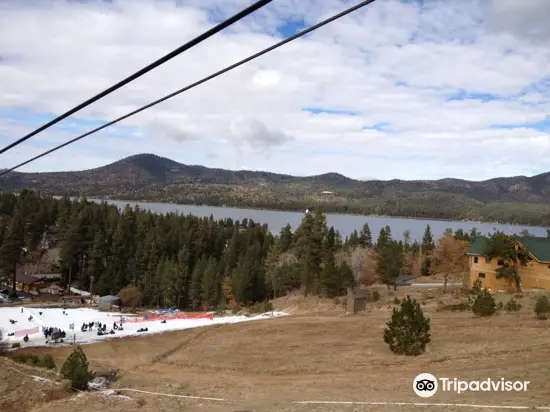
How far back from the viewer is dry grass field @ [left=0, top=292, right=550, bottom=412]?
617 inches

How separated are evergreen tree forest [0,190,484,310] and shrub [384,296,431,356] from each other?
26534 millimetres

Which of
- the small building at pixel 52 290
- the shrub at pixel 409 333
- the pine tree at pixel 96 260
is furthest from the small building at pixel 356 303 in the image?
the small building at pixel 52 290

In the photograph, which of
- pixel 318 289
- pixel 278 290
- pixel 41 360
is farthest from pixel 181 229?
pixel 41 360

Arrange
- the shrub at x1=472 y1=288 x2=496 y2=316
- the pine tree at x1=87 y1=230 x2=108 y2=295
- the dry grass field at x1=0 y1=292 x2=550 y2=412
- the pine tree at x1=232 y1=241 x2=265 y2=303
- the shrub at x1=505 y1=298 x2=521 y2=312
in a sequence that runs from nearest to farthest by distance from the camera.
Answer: the dry grass field at x1=0 y1=292 x2=550 y2=412 → the shrub at x1=472 y1=288 x2=496 y2=316 → the shrub at x1=505 y1=298 x2=521 y2=312 → the pine tree at x1=232 y1=241 x2=265 y2=303 → the pine tree at x1=87 y1=230 x2=108 y2=295

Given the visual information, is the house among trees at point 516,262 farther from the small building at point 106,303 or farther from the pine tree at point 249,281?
the small building at point 106,303

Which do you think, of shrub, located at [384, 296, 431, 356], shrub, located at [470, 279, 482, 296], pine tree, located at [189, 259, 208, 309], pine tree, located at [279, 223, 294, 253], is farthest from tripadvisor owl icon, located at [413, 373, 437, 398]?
pine tree, located at [189, 259, 208, 309]

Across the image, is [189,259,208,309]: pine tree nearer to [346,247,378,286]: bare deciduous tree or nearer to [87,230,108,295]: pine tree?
[87,230,108,295]: pine tree

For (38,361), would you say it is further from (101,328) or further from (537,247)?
(537,247)

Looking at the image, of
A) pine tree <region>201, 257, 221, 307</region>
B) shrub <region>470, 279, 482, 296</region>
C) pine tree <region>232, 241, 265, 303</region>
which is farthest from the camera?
pine tree <region>201, 257, 221, 307</region>

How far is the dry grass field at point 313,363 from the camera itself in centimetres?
1568

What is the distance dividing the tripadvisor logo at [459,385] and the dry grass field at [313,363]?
41 centimetres

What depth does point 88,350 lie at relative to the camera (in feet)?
107

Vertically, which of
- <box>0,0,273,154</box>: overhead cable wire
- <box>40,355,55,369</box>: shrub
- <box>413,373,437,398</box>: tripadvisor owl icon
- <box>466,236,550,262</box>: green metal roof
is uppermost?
<box>0,0,273,154</box>: overhead cable wire

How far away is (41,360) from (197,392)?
12697mm
